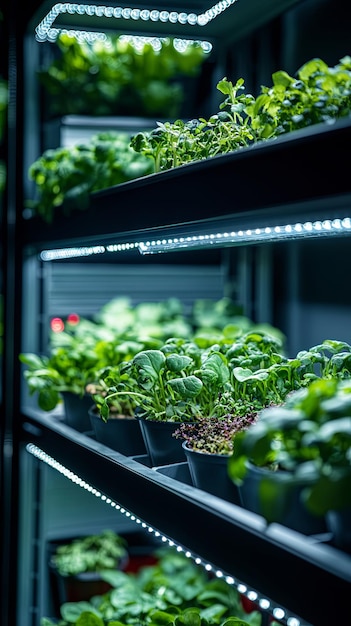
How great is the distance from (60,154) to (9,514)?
1063mm

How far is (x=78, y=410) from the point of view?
2.01 m

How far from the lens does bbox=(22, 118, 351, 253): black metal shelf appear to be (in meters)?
0.92

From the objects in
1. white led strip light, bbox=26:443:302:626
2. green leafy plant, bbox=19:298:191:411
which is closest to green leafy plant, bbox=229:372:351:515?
white led strip light, bbox=26:443:302:626

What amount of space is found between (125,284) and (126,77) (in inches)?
30.4

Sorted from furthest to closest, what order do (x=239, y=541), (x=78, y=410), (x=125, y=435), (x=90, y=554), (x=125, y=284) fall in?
1. (x=125, y=284)
2. (x=90, y=554)
3. (x=78, y=410)
4. (x=125, y=435)
5. (x=239, y=541)

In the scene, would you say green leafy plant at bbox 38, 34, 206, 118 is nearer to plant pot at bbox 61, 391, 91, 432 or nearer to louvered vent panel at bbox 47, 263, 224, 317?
louvered vent panel at bbox 47, 263, 224, 317

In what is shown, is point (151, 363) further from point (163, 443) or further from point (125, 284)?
point (125, 284)

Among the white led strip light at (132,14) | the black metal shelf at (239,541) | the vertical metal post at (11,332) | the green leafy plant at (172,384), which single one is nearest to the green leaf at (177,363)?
the green leafy plant at (172,384)

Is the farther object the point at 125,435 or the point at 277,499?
→ the point at 125,435

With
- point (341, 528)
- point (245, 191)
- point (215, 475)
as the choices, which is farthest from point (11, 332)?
point (341, 528)

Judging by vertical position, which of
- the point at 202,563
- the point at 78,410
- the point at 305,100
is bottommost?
the point at 202,563

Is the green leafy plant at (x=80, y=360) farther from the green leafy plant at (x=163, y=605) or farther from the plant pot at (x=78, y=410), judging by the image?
the green leafy plant at (x=163, y=605)

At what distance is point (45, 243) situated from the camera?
7.09 ft

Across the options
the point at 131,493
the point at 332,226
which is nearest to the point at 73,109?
the point at 131,493
